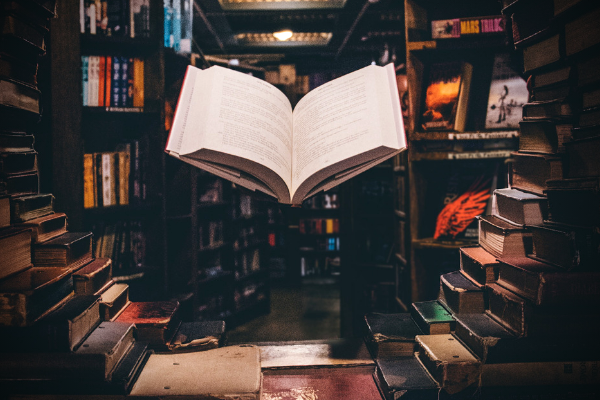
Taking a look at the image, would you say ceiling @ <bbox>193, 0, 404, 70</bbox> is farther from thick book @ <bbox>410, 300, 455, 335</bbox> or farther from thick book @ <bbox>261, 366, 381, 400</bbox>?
thick book @ <bbox>261, 366, 381, 400</bbox>

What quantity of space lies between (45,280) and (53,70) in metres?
1.25

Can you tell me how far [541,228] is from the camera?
0.80 m

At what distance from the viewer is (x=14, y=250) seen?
2.47 ft

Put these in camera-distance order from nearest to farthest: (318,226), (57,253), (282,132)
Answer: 1. (57,253)
2. (282,132)
3. (318,226)

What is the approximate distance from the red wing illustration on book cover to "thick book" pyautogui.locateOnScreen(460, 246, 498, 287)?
0.97 m

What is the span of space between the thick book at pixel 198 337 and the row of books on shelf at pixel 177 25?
181 cm

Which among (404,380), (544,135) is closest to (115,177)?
(404,380)

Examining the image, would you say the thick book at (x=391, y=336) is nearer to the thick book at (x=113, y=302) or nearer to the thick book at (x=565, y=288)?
the thick book at (x=565, y=288)

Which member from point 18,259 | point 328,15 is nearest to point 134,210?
point 18,259

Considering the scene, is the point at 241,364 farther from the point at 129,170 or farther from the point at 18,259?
the point at 129,170

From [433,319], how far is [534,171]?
41 cm

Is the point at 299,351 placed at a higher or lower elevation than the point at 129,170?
lower

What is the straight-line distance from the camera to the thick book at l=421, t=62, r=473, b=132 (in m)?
1.88

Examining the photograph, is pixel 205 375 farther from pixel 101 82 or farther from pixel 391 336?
pixel 101 82
